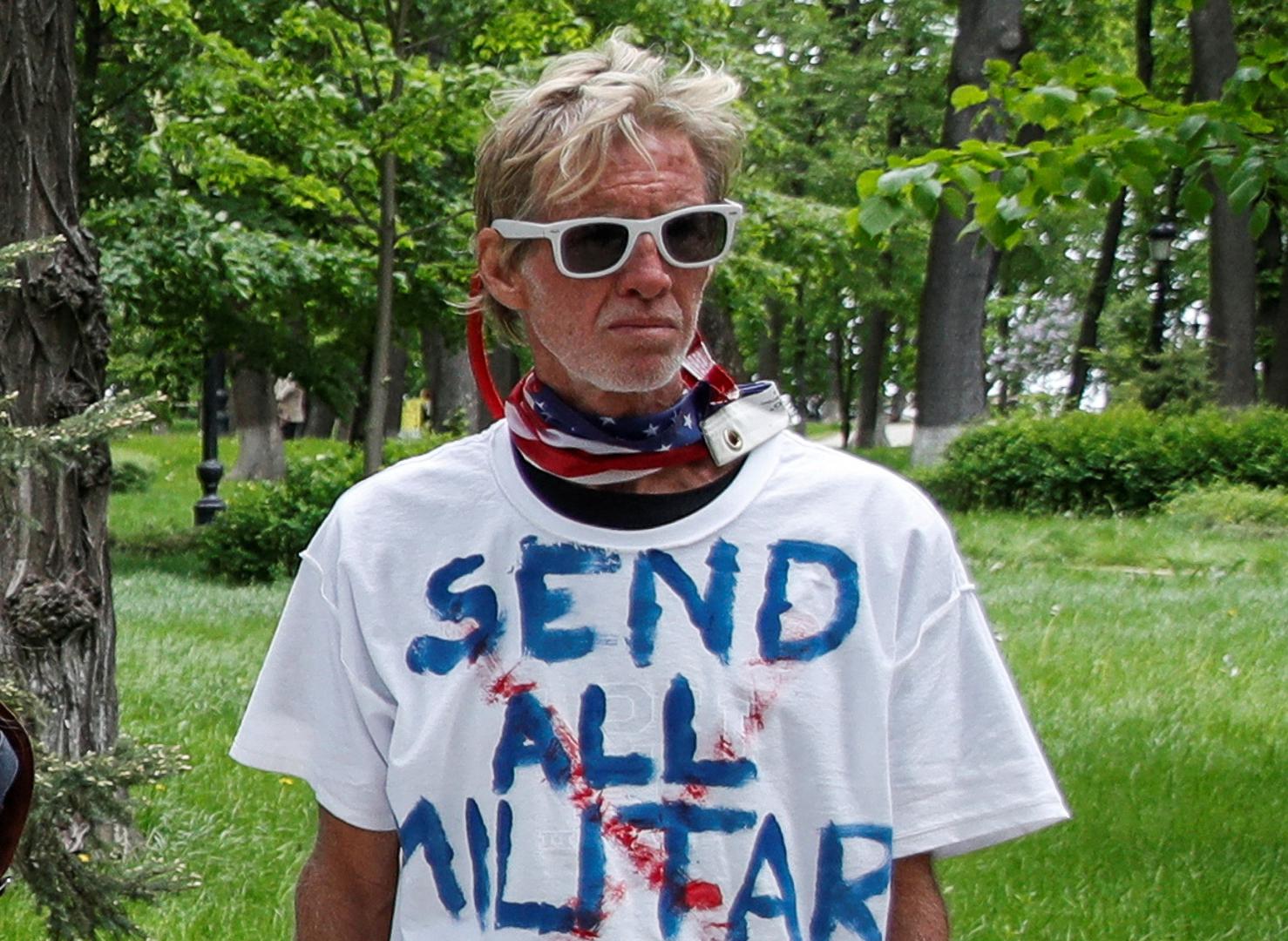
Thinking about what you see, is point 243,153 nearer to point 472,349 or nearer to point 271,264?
point 271,264

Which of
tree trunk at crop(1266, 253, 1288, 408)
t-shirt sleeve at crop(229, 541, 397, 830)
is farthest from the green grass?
tree trunk at crop(1266, 253, 1288, 408)

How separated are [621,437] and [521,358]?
1684 centimetres

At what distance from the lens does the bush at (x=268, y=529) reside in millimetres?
15438

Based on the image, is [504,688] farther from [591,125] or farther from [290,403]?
[290,403]

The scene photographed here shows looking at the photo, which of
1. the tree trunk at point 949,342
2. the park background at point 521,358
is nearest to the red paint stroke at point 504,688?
the park background at point 521,358

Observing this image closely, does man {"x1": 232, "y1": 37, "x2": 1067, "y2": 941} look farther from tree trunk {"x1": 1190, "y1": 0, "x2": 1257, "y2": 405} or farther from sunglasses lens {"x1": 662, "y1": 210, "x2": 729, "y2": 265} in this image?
tree trunk {"x1": 1190, "y1": 0, "x2": 1257, "y2": 405}

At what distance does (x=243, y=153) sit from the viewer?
42.5 ft

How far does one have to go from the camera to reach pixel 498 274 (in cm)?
247

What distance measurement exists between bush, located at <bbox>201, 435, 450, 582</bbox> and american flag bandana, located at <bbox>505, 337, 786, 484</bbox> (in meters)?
13.1

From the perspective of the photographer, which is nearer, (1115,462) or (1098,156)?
(1098,156)

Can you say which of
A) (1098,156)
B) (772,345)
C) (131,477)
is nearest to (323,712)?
(1098,156)

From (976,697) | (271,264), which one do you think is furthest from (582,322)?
(271,264)

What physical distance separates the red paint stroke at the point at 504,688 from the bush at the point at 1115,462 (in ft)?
60.1

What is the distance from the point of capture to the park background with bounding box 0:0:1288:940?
5.30 metres
